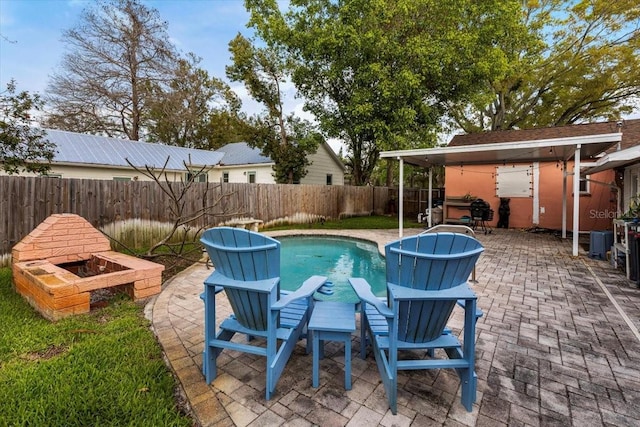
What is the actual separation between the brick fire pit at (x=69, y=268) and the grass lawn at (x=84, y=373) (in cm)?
21

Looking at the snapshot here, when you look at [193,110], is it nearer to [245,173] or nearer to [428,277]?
[245,173]

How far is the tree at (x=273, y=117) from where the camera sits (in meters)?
14.0

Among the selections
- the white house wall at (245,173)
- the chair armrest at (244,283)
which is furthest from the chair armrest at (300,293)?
the white house wall at (245,173)

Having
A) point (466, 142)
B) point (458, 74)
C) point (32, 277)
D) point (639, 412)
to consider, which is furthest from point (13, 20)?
point (466, 142)

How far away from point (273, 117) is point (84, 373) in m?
14.6

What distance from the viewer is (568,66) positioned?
14.0 metres

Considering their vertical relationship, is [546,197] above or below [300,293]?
above

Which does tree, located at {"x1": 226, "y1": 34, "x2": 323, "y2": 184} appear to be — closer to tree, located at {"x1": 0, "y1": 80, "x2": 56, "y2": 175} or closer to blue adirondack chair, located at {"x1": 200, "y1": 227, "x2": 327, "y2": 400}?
tree, located at {"x1": 0, "y1": 80, "x2": 56, "y2": 175}

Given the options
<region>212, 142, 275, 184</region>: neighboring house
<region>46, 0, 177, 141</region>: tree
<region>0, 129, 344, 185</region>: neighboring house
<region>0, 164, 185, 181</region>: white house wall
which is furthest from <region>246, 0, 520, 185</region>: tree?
<region>0, 164, 185, 181</region>: white house wall

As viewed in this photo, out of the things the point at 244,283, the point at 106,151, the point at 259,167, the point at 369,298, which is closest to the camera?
the point at 244,283

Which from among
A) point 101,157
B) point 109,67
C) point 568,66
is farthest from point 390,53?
point 109,67

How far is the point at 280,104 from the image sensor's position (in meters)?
15.3

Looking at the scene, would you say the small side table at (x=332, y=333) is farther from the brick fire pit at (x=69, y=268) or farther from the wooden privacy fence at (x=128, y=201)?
the wooden privacy fence at (x=128, y=201)

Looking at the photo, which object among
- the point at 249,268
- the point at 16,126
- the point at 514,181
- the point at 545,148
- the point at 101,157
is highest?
the point at 101,157
